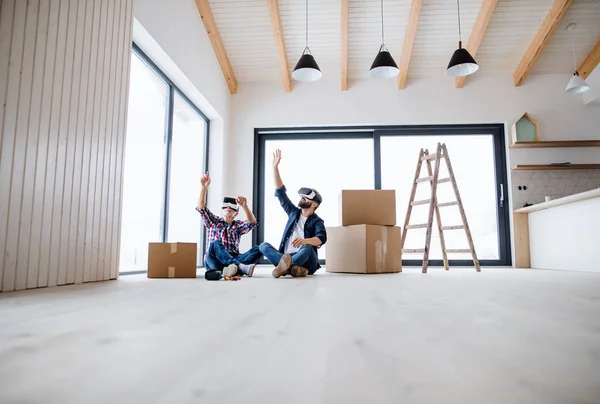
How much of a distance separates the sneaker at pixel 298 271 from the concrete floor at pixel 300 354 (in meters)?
1.63

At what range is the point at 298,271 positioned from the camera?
296 cm

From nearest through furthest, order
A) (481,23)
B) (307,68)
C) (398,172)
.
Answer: (307,68) → (481,23) → (398,172)

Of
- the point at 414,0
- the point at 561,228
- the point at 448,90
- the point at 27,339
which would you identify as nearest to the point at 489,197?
the point at 561,228

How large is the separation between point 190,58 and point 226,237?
193 centimetres

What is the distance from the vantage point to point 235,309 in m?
1.27

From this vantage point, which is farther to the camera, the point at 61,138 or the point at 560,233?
the point at 560,233

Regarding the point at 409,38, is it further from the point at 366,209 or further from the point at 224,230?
the point at 224,230

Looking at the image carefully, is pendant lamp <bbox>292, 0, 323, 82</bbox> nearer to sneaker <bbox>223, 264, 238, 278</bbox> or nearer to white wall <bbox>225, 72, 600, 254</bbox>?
white wall <bbox>225, 72, 600, 254</bbox>

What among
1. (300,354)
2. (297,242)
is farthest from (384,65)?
(300,354)

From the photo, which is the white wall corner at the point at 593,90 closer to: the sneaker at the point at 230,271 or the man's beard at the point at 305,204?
the man's beard at the point at 305,204

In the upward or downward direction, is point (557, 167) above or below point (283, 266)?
above

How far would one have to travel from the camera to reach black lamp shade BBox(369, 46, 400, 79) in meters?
3.62

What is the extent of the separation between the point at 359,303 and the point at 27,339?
37.2 inches

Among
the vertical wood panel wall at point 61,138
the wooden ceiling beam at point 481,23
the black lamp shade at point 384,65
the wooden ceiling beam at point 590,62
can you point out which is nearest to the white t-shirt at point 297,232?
the vertical wood panel wall at point 61,138
